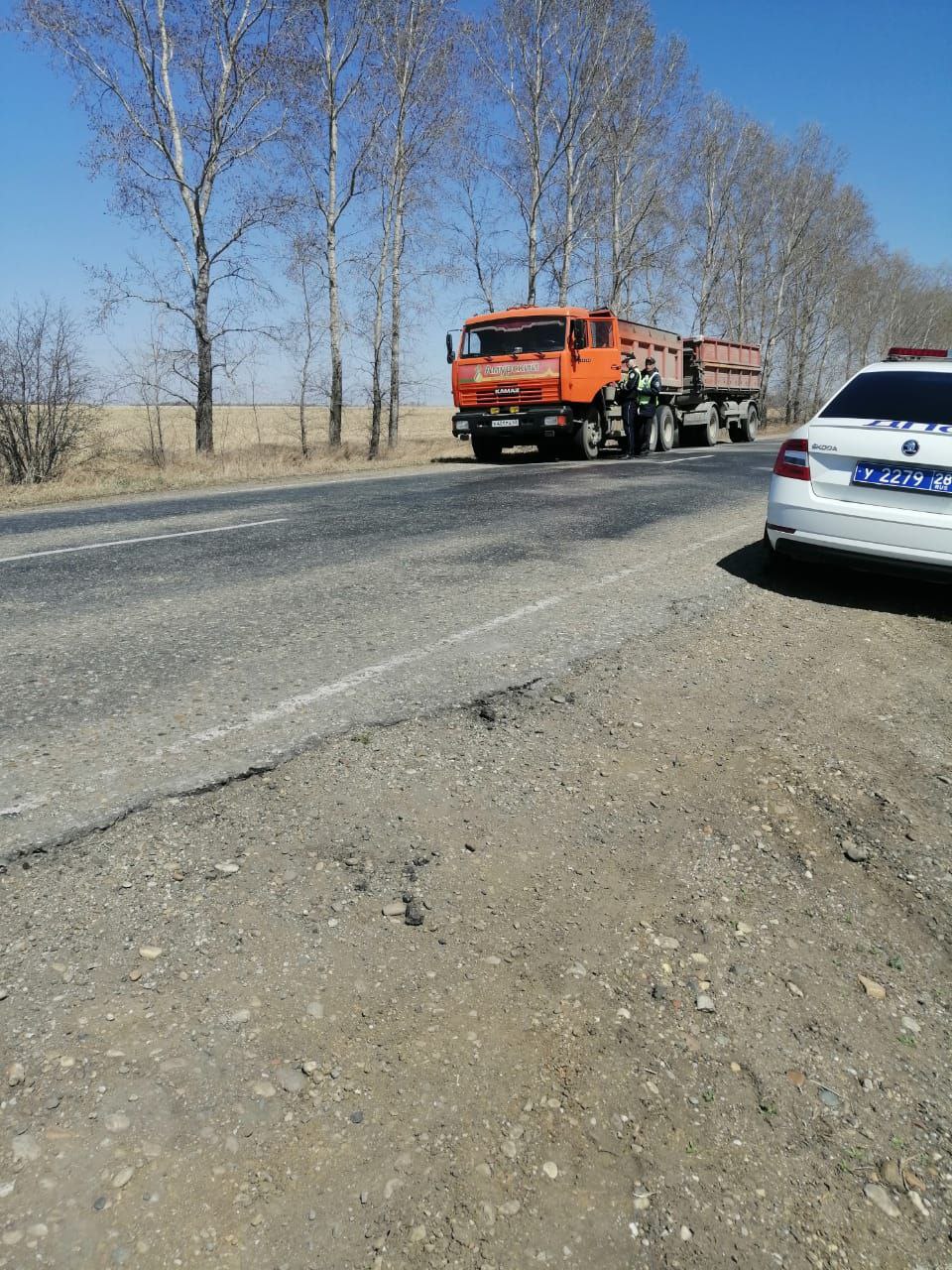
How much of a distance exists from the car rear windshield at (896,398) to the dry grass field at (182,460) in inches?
419

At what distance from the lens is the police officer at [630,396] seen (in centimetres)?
1794

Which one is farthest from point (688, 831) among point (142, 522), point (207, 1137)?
point (142, 522)

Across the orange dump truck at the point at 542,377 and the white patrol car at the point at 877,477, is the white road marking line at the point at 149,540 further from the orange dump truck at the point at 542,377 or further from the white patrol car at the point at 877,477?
the orange dump truck at the point at 542,377

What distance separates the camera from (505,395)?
55.5ft

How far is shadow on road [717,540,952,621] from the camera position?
18.8 feet


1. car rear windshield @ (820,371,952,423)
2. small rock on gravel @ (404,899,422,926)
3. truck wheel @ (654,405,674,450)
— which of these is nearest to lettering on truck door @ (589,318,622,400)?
truck wheel @ (654,405,674,450)

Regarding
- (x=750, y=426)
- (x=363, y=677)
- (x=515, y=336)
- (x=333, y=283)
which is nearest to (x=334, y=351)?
(x=333, y=283)

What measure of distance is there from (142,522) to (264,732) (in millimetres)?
6278

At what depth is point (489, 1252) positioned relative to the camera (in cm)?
147

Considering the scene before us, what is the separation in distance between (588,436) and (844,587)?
39.2 feet

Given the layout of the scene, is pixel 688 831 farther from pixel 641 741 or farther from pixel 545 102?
pixel 545 102

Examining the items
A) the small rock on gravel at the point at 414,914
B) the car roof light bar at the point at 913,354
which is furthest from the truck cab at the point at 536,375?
the small rock on gravel at the point at 414,914

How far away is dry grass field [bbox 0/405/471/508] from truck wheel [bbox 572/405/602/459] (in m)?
3.89

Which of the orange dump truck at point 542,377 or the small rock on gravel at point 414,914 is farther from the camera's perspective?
the orange dump truck at point 542,377
